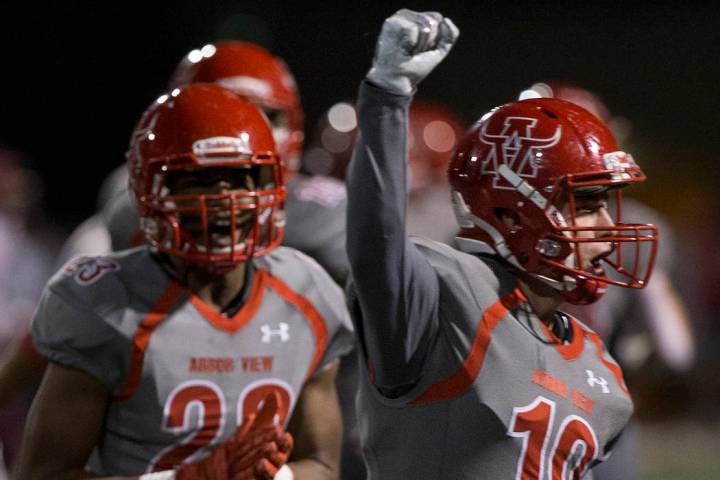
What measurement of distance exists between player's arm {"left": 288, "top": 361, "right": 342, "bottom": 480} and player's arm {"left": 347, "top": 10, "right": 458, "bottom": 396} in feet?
2.43

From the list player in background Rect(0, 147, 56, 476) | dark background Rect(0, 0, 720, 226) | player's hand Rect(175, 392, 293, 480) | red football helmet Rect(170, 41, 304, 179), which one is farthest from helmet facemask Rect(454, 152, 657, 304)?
dark background Rect(0, 0, 720, 226)

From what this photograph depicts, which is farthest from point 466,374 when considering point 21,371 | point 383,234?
point 21,371

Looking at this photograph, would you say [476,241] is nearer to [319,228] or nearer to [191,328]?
[191,328]

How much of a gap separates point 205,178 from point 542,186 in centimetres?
79

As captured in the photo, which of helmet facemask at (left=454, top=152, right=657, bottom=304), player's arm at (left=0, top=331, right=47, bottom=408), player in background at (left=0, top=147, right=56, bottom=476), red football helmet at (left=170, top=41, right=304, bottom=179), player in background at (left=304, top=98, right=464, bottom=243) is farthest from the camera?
player in background at (left=0, top=147, right=56, bottom=476)

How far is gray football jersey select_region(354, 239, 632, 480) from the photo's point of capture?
2223 millimetres

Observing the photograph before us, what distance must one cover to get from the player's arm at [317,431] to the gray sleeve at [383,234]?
27.9 inches

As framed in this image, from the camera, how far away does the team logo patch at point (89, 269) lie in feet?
8.80

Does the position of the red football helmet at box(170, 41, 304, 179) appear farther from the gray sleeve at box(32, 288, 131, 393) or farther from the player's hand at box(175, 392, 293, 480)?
the player's hand at box(175, 392, 293, 480)

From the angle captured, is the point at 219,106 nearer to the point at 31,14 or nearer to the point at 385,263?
the point at 385,263

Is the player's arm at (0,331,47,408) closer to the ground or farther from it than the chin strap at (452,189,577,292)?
closer to the ground

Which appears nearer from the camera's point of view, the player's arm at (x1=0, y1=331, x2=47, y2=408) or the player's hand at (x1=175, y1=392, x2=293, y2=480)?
the player's hand at (x1=175, y1=392, x2=293, y2=480)

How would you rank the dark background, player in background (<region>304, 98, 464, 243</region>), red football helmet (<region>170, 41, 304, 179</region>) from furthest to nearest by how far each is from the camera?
the dark background → player in background (<region>304, 98, 464, 243</region>) → red football helmet (<region>170, 41, 304, 179</region>)

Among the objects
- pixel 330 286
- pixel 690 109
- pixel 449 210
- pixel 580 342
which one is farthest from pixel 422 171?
pixel 690 109
